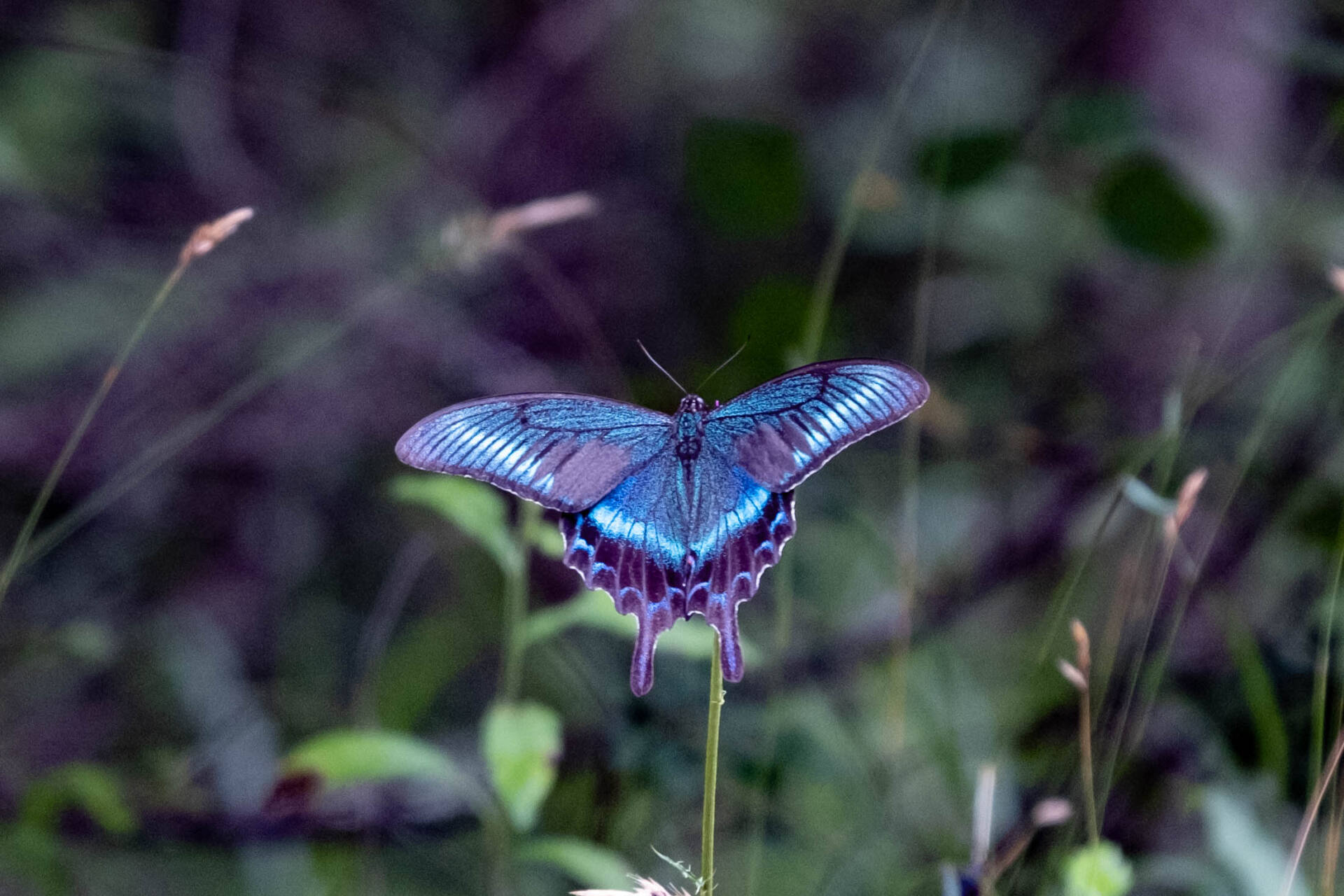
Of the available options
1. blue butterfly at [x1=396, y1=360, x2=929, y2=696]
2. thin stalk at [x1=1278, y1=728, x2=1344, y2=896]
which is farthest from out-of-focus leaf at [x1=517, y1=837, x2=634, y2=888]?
thin stalk at [x1=1278, y1=728, x2=1344, y2=896]

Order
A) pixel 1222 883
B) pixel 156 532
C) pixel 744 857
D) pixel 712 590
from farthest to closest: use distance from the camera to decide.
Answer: pixel 156 532
pixel 744 857
pixel 1222 883
pixel 712 590

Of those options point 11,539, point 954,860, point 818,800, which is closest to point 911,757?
point 818,800

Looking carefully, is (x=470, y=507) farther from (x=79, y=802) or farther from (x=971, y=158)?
(x=971, y=158)

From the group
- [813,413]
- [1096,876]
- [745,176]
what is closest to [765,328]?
[745,176]

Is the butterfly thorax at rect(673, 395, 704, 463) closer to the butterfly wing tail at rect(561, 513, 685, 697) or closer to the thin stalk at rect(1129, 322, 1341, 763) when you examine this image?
the butterfly wing tail at rect(561, 513, 685, 697)

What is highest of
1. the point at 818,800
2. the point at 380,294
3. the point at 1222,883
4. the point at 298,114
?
the point at 298,114

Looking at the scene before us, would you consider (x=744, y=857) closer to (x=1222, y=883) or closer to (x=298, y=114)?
(x=1222, y=883)
